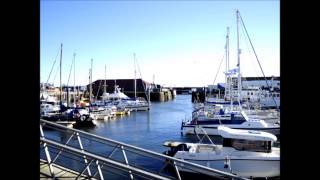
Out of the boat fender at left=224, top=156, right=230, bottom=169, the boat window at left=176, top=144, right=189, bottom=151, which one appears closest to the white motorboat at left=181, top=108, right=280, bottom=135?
the boat window at left=176, top=144, right=189, bottom=151

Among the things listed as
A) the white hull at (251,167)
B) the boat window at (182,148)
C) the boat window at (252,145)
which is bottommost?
the white hull at (251,167)

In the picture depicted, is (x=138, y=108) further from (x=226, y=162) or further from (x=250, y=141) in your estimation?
(x=226, y=162)

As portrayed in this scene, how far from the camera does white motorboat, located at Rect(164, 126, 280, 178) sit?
755 inches

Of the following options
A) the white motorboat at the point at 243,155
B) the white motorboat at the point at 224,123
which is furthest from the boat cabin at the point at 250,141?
the white motorboat at the point at 224,123

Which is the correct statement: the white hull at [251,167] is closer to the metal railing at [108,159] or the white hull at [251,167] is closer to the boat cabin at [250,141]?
the boat cabin at [250,141]

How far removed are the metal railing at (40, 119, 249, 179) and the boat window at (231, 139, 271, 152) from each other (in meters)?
3.11

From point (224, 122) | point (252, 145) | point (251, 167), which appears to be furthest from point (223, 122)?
point (251, 167)

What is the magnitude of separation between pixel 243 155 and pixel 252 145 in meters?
0.85

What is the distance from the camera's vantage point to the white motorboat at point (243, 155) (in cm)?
1919

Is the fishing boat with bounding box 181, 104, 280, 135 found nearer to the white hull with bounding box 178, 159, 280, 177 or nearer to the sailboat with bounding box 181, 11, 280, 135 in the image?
the sailboat with bounding box 181, 11, 280, 135

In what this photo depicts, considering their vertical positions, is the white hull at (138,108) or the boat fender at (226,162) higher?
the white hull at (138,108)

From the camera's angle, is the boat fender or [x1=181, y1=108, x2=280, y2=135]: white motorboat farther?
[x1=181, y1=108, x2=280, y2=135]: white motorboat
